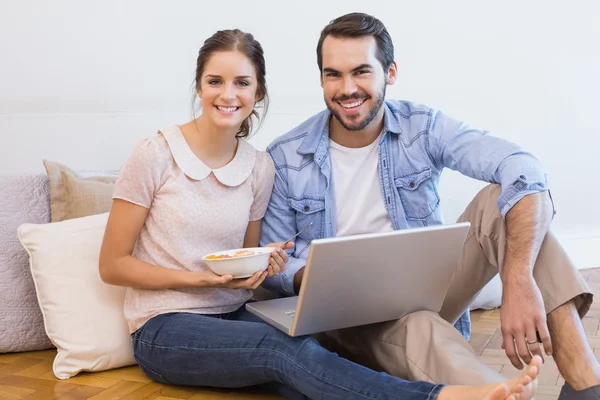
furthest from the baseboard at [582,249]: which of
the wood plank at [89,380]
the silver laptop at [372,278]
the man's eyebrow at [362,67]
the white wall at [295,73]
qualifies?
the wood plank at [89,380]

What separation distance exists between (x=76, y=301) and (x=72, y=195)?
1.25 ft

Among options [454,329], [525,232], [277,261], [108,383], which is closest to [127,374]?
[108,383]

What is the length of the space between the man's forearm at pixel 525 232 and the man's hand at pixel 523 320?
3cm

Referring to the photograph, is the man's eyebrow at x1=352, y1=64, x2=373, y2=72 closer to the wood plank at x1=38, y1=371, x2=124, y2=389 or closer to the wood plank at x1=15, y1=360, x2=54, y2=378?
the wood plank at x1=38, y1=371, x2=124, y2=389

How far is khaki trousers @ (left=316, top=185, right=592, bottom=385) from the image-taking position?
178cm

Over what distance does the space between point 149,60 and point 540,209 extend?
173cm

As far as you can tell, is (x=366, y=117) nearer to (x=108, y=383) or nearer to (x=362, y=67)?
(x=362, y=67)

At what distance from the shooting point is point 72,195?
243 centimetres

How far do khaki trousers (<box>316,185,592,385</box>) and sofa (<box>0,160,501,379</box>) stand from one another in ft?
2.06

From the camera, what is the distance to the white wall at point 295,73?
2861 millimetres

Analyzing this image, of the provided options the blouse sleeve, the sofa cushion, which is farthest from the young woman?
the sofa cushion

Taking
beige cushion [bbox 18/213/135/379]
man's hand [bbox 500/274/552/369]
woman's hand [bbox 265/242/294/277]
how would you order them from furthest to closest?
beige cushion [bbox 18/213/135/379] < woman's hand [bbox 265/242/294/277] < man's hand [bbox 500/274/552/369]

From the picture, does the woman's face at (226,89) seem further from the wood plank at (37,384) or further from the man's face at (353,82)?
the wood plank at (37,384)

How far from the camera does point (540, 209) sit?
190cm
